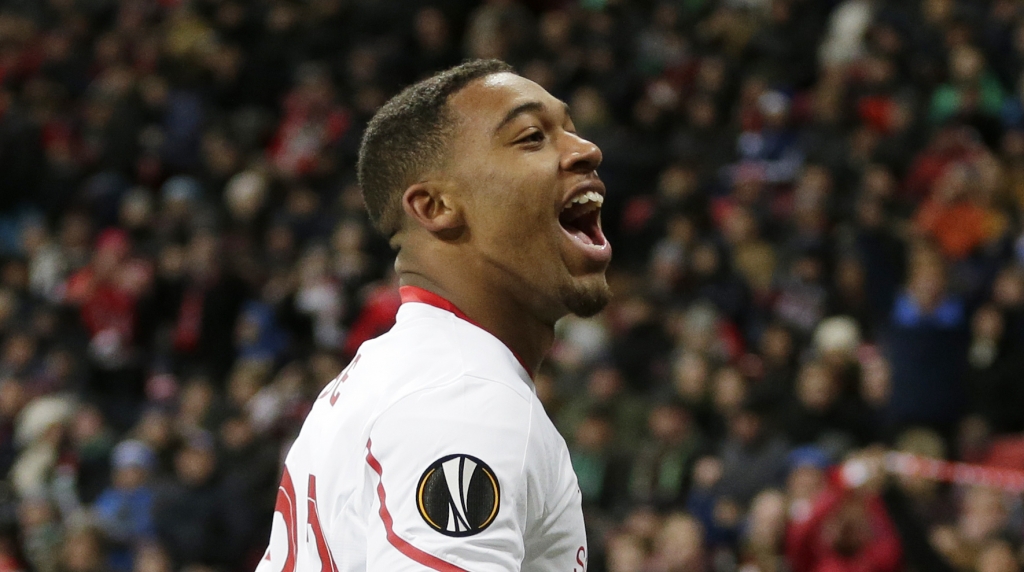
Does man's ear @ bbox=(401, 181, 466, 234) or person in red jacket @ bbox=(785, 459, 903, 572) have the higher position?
man's ear @ bbox=(401, 181, 466, 234)

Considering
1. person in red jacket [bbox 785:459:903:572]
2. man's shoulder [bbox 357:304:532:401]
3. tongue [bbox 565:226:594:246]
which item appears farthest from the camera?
person in red jacket [bbox 785:459:903:572]

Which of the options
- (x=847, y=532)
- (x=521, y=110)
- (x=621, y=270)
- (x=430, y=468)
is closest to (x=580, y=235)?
(x=521, y=110)

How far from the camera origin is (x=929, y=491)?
8320mm

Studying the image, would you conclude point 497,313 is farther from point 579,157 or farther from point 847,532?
point 847,532

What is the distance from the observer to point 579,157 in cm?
262

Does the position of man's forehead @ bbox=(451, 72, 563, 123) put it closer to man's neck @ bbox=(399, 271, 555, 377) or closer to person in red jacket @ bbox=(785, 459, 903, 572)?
man's neck @ bbox=(399, 271, 555, 377)

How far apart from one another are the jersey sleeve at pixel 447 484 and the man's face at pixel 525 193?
1.29ft

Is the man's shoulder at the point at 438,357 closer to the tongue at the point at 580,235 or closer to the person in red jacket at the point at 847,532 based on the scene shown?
the tongue at the point at 580,235

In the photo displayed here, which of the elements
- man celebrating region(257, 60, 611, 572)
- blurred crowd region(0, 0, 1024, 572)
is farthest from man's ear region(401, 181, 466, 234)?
blurred crowd region(0, 0, 1024, 572)

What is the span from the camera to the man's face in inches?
101

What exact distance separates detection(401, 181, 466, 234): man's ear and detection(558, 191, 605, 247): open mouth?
0.67 feet

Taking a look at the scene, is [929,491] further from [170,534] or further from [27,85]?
[27,85]

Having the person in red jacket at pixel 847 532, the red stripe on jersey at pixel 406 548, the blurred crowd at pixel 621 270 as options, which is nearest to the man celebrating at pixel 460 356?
the red stripe on jersey at pixel 406 548

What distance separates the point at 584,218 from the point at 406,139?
38 cm
